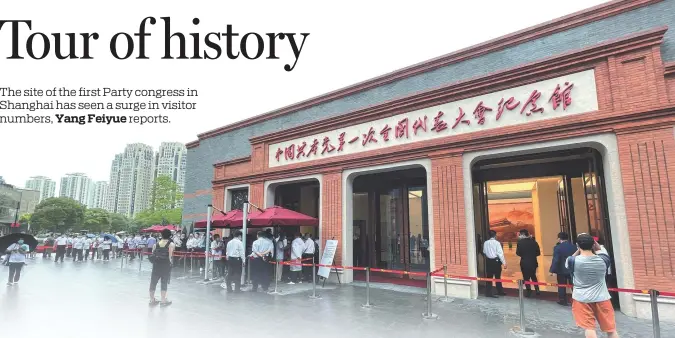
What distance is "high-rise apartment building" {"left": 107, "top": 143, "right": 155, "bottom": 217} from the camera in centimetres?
9881

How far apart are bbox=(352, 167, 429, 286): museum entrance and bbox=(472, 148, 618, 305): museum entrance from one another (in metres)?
2.09

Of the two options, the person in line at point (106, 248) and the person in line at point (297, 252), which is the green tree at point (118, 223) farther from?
the person in line at point (297, 252)

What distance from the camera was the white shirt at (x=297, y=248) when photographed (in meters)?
11.7

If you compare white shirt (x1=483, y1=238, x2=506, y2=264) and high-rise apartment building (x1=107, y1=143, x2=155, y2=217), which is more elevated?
high-rise apartment building (x1=107, y1=143, x2=155, y2=217)

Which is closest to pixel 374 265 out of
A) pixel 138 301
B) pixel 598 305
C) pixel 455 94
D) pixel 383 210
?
pixel 383 210

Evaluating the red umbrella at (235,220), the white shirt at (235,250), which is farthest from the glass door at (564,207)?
the red umbrella at (235,220)

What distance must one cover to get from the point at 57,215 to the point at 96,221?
1194cm

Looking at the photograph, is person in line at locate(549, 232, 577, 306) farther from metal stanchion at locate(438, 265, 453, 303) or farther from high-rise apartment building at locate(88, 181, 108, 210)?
high-rise apartment building at locate(88, 181, 108, 210)

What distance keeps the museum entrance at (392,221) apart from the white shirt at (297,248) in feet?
11.3

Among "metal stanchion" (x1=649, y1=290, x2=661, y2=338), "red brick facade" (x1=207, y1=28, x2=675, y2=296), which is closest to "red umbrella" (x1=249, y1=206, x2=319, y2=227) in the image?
"red brick facade" (x1=207, y1=28, x2=675, y2=296)

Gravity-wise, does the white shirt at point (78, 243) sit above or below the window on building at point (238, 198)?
below

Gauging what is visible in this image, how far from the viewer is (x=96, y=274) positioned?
14.0 m

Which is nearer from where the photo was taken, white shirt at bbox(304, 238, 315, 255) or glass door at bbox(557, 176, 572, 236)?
glass door at bbox(557, 176, 572, 236)

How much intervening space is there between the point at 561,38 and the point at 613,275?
21.1 ft
